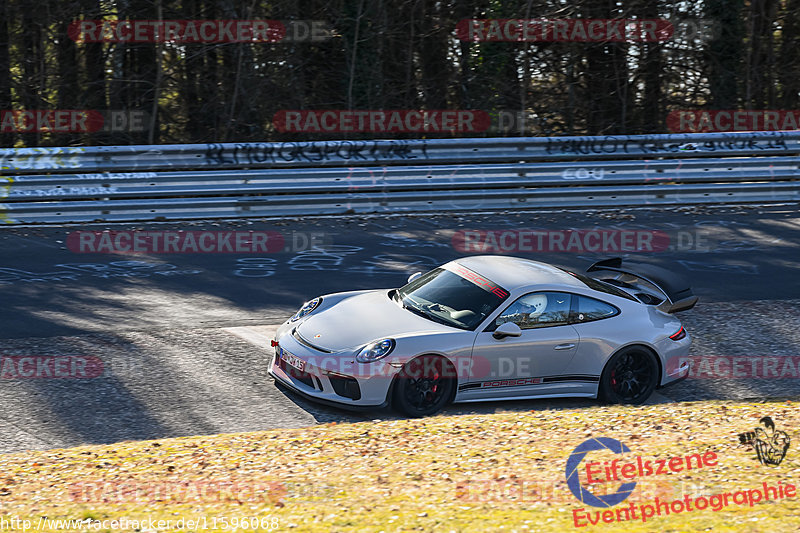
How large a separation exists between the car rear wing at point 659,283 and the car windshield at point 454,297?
1.98 metres

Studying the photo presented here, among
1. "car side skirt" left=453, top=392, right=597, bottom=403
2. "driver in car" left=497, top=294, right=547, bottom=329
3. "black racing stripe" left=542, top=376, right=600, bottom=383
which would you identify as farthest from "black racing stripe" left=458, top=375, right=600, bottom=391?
"driver in car" left=497, top=294, right=547, bottom=329

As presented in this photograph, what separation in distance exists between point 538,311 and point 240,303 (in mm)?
4080

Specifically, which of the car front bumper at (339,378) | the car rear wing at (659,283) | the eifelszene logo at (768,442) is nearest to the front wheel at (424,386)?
A: the car front bumper at (339,378)

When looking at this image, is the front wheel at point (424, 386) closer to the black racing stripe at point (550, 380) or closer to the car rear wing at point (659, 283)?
the black racing stripe at point (550, 380)

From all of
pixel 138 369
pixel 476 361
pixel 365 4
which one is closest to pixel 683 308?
pixel 476 361

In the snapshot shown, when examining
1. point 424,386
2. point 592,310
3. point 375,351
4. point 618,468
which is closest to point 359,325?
point 375,351

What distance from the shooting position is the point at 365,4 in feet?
61.5

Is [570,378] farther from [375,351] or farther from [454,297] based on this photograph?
[375,351]

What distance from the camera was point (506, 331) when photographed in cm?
786

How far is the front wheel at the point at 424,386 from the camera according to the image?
24.6 feet

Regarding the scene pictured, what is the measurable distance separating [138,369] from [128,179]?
20.5 ft

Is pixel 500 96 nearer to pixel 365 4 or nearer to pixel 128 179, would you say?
pixel 365 4

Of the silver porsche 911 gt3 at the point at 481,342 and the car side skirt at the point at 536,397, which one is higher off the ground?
the silver porsche 911 gt3 at the point at 481,342

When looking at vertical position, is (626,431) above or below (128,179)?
below
